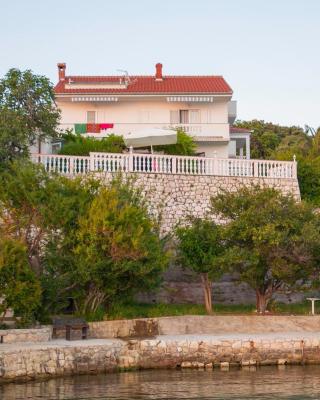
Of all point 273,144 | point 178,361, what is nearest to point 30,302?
point 178,361

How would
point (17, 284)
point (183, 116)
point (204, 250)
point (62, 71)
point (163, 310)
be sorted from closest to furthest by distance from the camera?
point (17, 284), point (163, 310), point (204, 250), point (183, 116), point (62, 71)

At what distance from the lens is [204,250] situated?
28203 mm

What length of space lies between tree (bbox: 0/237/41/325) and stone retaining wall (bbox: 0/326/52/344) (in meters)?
0.72

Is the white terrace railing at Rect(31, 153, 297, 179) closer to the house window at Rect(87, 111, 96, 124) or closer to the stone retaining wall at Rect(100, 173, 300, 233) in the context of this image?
the stone retaining wall at Rect(100, 173, 300, 233)

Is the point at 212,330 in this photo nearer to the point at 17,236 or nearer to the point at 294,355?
the point at 294,355

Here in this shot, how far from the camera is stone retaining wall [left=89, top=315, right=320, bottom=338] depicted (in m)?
25.5

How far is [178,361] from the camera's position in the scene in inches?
947

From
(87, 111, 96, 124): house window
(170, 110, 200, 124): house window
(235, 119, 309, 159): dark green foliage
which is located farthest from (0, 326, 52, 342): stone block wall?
(235, 119, 309, 159): dark green foliage

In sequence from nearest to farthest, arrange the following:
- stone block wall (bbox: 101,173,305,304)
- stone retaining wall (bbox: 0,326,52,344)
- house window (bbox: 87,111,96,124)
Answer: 1. stone retaining wall (bbox: 0,326,52,344)
2. stone block wall (bbox: 101,173,305,304)
3. house window (bbox: 87,111,96,124)

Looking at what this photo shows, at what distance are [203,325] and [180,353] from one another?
101 inches

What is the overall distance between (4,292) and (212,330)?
280 inches

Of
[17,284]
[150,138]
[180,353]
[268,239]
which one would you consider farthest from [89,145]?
[180,353]

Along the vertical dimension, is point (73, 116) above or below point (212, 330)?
above

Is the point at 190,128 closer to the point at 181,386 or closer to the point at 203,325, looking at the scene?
the point at 203,325
